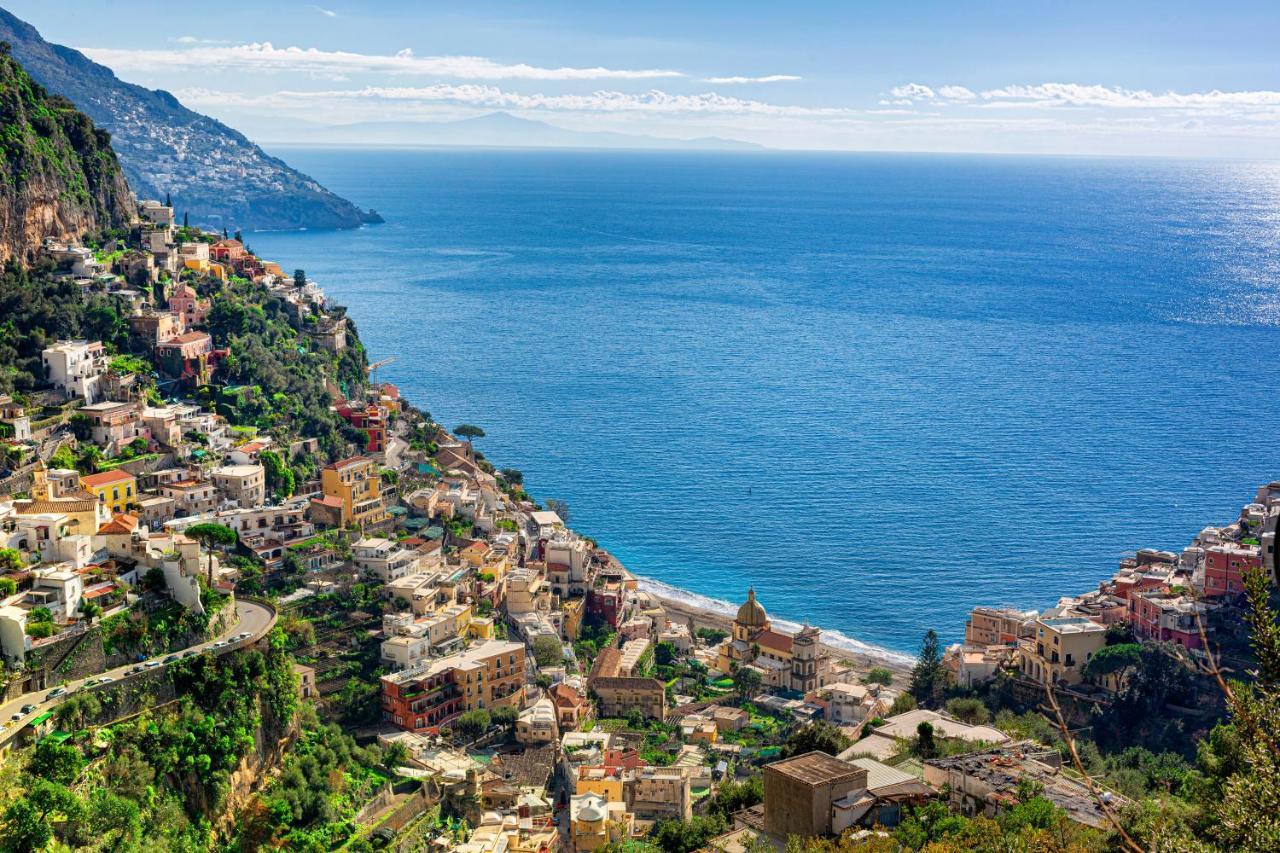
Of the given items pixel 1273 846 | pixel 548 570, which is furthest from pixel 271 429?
pixel 1273 846

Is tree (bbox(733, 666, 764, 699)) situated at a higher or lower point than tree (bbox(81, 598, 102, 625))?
lower

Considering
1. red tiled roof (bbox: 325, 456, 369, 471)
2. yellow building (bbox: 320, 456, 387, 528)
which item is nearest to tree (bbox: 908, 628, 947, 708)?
yellow building (bbox: 320, 456, 387, 528)

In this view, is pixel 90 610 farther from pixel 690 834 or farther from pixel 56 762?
pixel 690 834

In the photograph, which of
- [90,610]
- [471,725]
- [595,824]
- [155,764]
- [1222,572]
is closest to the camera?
[155,764]

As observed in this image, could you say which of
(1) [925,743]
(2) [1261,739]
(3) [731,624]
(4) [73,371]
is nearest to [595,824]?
(1) [925,743]

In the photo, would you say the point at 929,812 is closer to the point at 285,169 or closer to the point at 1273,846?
the point at 1273,846

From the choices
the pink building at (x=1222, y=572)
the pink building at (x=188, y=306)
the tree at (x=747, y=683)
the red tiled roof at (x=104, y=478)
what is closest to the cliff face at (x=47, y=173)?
the pink building at (x=188, y=306)

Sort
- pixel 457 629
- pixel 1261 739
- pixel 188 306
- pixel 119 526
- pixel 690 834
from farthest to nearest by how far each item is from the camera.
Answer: pixel 188 306 → pixel 457 629 → pixel 119 526 → pixel 690 834 → pixel 1261 739

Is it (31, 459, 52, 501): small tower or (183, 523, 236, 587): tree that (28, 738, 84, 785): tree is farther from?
(183, 523, 236, 587): tree
